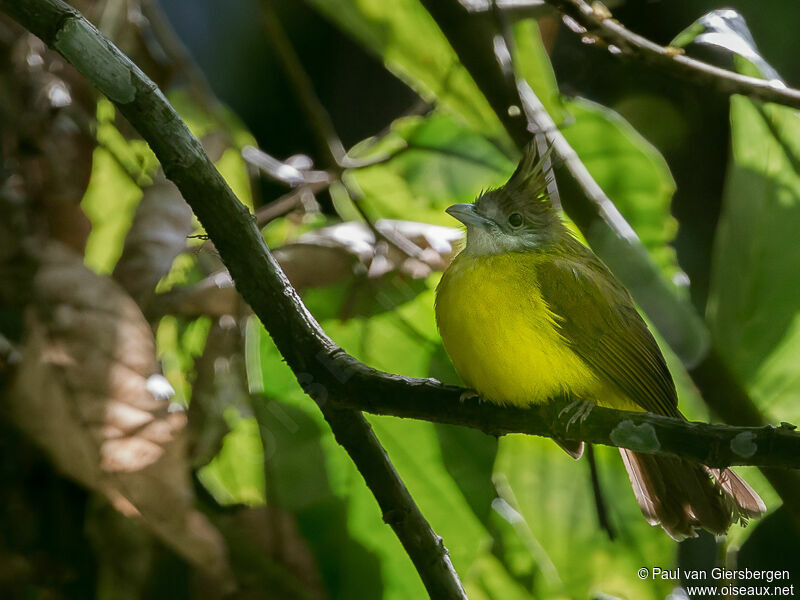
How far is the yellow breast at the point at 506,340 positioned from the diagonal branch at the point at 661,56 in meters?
0.49

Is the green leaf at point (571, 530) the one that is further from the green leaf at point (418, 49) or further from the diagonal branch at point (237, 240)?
the green leaf at point (418, 49)

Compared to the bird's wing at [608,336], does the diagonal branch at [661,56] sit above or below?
above

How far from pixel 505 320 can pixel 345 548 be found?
564 mm

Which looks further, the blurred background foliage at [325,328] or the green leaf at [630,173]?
the green leaf at [630,173]

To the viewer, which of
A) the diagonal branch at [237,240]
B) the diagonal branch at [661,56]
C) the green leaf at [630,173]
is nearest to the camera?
the diagonal branch at [237,240]

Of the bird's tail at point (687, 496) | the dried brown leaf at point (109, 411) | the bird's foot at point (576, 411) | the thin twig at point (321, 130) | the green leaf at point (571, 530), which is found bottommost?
the green leaf at point (571, 530)

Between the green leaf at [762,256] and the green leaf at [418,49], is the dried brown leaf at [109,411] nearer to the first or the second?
the green leaf at [418,49]

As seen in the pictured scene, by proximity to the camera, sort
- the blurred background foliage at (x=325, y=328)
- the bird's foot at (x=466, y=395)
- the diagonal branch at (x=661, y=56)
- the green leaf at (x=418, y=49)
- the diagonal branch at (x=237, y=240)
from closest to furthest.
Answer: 1. the diagonal branch at (x=237, y=240)
2. the bird's foot at (x=466, y=395)
3. the diagonal branch at (x=661, y=56)
4. the blurred background foliage at (x=325, y=328)
5. the green leaf at (x=418, y=49)

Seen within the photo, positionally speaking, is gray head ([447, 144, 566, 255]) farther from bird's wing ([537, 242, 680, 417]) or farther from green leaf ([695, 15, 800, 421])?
green leaf ([695, 15, 800, 421])

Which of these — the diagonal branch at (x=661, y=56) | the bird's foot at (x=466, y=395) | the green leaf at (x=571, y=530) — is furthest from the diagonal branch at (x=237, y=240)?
the diagonal branch at (x=661, y=56)

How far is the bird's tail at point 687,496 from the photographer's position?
1689 mm

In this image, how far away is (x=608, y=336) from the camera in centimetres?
181

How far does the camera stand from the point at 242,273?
1.36 meters

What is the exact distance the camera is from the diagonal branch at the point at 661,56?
5.53ft
